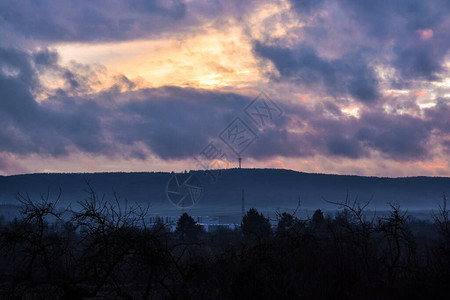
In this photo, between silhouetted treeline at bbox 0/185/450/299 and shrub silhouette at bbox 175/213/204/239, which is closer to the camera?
silhouetted treeline at bbox 0/185/450/299

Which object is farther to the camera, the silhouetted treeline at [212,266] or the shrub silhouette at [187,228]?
the shrub silhouette at [187,228]

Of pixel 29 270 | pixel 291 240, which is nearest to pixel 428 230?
pixel 291 240

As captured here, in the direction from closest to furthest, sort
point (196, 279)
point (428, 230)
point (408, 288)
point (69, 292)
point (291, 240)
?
point (69, 292) < point (408, 288) < point (196, 279) < point (291, 240) < point (428, 230)

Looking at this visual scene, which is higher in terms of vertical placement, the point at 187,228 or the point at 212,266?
the point at 187,228

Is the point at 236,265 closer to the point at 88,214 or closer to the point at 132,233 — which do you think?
the point at 132,233

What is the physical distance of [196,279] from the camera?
1424cm

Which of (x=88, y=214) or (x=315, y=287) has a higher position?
(x=88, y=214)

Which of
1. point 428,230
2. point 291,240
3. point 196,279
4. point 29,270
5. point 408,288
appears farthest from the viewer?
point 428,230

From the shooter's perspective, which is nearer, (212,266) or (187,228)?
(212,266)

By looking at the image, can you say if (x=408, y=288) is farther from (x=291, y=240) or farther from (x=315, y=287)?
(x=291, y=240)

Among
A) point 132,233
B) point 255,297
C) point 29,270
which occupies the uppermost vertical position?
point 132,233

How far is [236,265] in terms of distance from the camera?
1487cm

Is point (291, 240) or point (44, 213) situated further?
point (291, 240)

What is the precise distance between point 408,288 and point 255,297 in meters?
4.45
